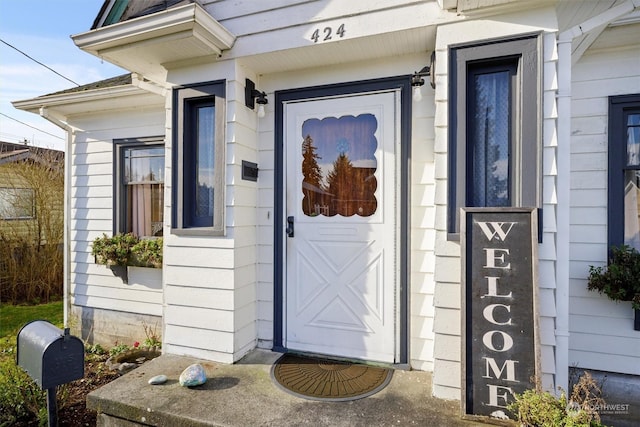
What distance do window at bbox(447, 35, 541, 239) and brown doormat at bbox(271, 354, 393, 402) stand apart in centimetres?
115

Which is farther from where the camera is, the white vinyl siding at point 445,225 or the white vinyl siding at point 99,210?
the white vinyl siding at point 99,210

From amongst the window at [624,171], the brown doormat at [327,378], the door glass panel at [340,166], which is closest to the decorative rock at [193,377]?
the brown doormat at [327,378]

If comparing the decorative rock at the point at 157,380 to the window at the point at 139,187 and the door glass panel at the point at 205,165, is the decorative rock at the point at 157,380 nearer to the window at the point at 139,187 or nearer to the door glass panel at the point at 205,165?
the door glass panel at the point at 205,165

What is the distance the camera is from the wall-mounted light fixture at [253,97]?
2656 millimetres

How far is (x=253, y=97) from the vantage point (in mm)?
2715

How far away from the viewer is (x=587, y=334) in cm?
244

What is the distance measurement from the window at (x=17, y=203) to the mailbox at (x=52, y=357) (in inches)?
192

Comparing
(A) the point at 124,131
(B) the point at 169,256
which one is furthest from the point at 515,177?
(A) the point at 124,131

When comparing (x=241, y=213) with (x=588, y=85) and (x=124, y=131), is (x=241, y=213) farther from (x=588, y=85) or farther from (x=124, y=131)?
(x=588, y=85)

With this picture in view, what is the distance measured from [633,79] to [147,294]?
187 inches

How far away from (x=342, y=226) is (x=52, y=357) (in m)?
1.96

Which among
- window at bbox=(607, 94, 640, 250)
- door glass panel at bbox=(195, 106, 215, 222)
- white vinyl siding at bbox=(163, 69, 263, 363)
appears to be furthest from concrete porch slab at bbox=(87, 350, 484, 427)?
window at bbox=(607, 94, 640, 250)

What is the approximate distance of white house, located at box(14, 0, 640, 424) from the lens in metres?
1.95

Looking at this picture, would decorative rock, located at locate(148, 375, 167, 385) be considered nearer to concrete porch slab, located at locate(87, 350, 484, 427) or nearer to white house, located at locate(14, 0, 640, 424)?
concrete porch slab, located at locate(87, 350, 484, 427)
